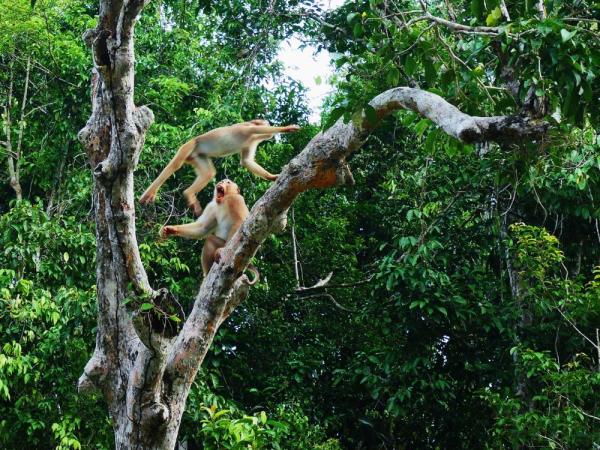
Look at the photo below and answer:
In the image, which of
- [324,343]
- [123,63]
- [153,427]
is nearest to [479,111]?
[123,63]

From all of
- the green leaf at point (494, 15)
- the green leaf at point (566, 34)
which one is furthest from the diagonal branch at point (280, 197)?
the green leaf at point (566, 34)

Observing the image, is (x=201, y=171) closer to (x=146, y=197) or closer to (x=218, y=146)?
(x=218, y=146)

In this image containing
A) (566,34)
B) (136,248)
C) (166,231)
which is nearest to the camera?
(566,34)

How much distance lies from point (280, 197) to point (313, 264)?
19.6ft

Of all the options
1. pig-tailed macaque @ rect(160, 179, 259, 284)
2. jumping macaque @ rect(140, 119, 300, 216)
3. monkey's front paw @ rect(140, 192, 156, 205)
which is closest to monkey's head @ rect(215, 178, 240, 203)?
pig-tailed macaque @ rect(160, 179, 259, 284)

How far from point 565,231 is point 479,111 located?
511cm

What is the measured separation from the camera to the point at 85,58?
10.4 metres

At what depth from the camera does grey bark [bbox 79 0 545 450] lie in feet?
16.1

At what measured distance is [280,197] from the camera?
503 centimetres

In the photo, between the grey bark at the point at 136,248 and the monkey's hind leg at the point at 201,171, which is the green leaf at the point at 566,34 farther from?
the monkey's hind leg at the point at 201,171

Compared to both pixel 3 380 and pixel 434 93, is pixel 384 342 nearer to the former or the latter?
pixel 3 380

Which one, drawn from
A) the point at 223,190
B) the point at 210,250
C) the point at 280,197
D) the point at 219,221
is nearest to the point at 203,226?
the point at 219,221

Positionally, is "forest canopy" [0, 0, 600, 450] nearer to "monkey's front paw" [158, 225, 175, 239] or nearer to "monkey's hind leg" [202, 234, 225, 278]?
"monkey's hind leg" [202, 234, 225, 278]

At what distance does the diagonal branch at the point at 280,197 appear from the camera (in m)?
4.77
